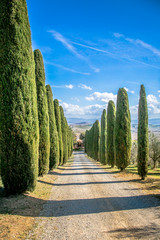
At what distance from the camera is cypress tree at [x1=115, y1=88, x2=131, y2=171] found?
1625 centimetres

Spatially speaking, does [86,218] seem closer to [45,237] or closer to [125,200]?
[45,237]

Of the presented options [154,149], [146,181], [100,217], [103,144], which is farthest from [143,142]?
[154,149]

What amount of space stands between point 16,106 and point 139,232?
244 inches

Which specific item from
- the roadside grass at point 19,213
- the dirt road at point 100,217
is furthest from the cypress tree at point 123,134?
the roadside grass at point 19,213

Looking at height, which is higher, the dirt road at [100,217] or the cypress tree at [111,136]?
the cypress tree at [111,136]

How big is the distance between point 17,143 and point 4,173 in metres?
1.32

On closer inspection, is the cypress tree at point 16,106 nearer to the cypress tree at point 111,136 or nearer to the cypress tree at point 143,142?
the cypress tree at point 143,142

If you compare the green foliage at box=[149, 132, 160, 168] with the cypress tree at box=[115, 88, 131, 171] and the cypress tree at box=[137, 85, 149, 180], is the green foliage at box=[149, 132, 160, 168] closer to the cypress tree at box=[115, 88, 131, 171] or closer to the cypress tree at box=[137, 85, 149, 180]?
the cypress tree at box=[115, 88, 131, 171]

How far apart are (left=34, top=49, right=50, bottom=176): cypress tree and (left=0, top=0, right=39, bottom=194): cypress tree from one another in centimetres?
415

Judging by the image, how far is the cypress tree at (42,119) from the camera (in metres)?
12.1

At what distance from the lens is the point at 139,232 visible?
4.62 m

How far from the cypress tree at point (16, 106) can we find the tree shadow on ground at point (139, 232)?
4.39 m

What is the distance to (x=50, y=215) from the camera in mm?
5820

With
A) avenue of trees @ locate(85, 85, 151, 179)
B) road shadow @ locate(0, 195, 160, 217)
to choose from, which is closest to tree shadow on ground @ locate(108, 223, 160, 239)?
road shadow @ locate(0, 195, 160, 217)
